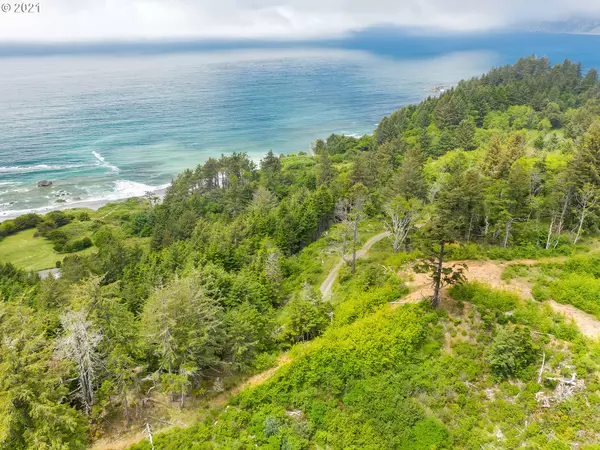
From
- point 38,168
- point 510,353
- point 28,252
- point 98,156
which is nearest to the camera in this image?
point 510,353

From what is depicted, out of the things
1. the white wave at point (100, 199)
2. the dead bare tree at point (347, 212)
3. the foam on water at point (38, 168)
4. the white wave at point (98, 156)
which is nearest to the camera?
the dead bare tree at point (347, 212)

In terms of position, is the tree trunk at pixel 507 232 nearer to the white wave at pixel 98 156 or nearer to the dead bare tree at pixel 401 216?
the dead bare tree at pixel 401 216

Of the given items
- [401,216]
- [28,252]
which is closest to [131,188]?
[28,252]

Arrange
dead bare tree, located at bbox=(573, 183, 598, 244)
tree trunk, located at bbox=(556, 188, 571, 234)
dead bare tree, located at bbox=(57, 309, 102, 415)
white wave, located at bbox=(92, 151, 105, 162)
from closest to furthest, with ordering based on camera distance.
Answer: dead bare tree, located at bbox=(57, 309, 102, 415)
dead bare tree, located at bbox=(573, 183, 598, 244)
tree trunk, located at bbox=(556, 188, 571, 234)
white wave, located at bbox=(92, 151, 105, 162)

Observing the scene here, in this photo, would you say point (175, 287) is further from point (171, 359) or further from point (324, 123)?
point (324, 123)

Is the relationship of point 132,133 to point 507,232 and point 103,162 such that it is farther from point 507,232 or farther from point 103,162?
point 507,232

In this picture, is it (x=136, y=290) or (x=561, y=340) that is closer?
(x=561, y=340)

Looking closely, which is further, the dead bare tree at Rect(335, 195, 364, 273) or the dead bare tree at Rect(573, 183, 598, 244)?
the dead bare tree at Rect(335, 195, 364, 273)

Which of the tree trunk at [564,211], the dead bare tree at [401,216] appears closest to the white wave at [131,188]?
the dead bare tree at [401,216]

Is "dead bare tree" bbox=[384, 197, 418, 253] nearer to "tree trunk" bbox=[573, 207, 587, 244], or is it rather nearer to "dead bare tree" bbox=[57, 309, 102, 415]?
"tree trunk" bbox=[573, 207, 587, 244]

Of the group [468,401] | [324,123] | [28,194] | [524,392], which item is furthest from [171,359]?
[324,123]

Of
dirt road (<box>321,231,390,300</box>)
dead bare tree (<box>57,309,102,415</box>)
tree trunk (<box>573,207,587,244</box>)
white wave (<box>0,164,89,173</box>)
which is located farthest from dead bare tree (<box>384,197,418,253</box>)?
white wave (<box>0,164,89,173</box>)
